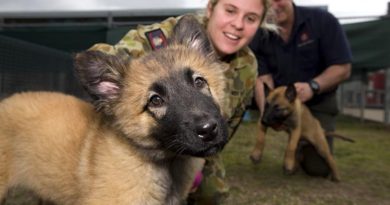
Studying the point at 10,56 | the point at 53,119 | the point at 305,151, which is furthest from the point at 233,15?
the point at 10,56

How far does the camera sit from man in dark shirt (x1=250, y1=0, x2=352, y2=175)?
603 cm

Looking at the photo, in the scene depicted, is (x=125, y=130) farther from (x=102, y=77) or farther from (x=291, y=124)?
(x=291, y=124)

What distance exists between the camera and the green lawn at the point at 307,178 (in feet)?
17.0

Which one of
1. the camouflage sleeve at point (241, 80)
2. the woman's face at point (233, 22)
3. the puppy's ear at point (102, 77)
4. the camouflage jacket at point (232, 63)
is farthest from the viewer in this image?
the camouflage sleeve at point (241, 80)

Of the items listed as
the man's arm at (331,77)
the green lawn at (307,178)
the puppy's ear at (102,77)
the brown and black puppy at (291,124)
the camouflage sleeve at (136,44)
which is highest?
the camouflage sleeve at (136,44)

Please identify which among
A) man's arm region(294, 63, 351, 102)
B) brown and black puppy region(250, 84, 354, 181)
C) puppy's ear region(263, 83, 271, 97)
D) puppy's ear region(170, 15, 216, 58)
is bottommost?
brown and black puppy region(250, 84, 354, 181)

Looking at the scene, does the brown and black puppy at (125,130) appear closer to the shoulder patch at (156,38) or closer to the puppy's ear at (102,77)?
the puppy's ear at (102,77)

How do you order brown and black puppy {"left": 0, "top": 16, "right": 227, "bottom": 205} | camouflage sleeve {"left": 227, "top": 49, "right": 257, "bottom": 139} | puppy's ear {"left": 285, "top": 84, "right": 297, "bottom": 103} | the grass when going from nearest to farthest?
brown and black puppy {"left": 0, "top": 16, "right": 227, "bottom": 205} → camouflage sleeve {"left": 227, "top": 49, "right": 257, "bottom": 139} → the grass → puppy's ear {"left": 285, "top": 84, "right": 297, "bottom": 103}

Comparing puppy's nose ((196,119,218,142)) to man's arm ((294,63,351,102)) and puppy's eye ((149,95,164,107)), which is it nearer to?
puppy's eye ((149,95,164,107))

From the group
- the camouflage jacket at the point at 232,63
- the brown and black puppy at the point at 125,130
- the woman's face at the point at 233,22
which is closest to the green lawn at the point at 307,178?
the camouflage jacket at the point at 232,63

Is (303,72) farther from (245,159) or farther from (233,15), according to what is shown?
(233,15)

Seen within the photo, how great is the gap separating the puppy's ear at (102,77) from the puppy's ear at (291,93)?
11.9 feet

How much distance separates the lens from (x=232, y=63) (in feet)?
13.2

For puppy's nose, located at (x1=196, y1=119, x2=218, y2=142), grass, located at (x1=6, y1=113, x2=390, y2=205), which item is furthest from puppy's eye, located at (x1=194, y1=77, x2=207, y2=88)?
grass, located at (x1=6, y1=113, x2=390, y2=205)
